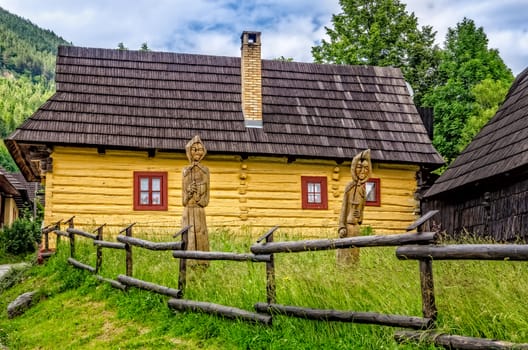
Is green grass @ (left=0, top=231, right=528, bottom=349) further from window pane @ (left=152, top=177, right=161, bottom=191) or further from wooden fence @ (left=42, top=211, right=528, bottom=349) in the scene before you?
window pane @ (left=152, top=177, right=161, bottom=191)

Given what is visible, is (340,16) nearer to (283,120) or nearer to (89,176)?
(283,120)

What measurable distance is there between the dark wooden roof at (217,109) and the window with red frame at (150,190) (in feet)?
2.65

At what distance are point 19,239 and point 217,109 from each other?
12.2 meters

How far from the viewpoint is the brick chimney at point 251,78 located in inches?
736

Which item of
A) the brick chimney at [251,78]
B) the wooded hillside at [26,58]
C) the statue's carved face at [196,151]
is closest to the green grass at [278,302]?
the statue's carved face at [196,151]

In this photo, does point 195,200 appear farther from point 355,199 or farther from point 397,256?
point 397,256

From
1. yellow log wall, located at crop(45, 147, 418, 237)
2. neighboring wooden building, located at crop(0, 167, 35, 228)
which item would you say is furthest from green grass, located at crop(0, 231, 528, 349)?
neighboring wooden building, located at crop(0, 167, 35, 228)

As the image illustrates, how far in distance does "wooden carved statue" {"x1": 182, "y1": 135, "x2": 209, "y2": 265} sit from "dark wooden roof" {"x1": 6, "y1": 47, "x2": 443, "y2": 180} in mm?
6677

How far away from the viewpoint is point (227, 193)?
17797 mm

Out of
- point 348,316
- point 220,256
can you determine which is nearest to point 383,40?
point 220,256

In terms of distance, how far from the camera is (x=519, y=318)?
553 centimetres

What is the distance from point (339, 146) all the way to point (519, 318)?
42.7ft

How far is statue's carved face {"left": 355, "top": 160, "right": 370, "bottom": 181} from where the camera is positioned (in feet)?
32.9

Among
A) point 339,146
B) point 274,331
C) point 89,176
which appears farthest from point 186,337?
point 339,146
